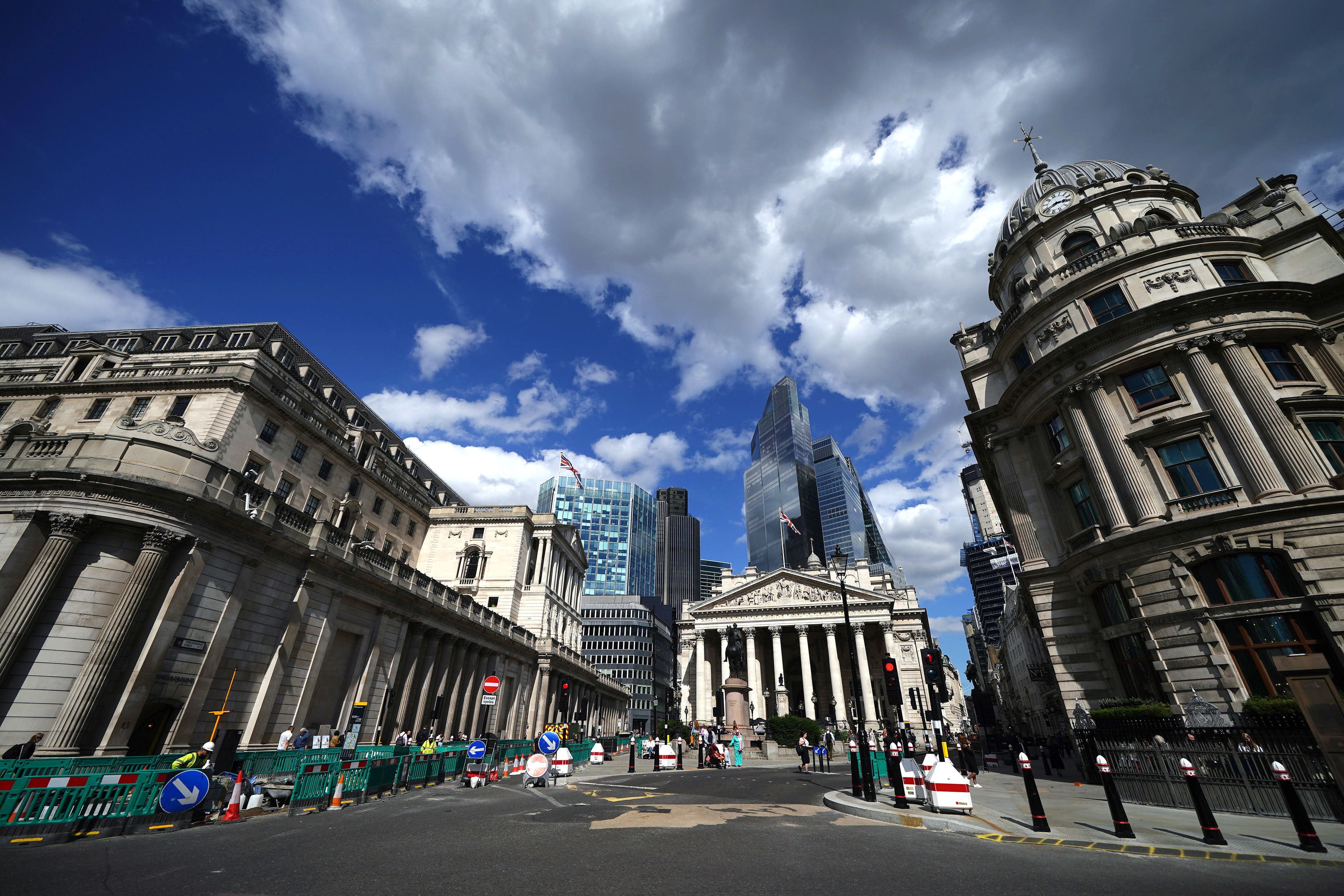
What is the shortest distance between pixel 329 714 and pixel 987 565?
197m

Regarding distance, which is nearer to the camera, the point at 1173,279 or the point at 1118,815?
the point at 1118,815

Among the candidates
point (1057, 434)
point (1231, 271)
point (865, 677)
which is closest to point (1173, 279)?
point (1231, 271)

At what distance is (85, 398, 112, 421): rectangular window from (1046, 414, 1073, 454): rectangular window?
4648 centimetres

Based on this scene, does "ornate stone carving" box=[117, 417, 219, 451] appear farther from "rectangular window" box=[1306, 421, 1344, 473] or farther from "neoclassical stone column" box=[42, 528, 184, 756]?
"rectangular window" box=[1306, 421, 1344, 473]

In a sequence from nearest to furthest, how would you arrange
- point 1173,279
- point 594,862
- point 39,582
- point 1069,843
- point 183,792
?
point 594,862
point 1069,843
point 183,792
point 39,582
point 1173,279

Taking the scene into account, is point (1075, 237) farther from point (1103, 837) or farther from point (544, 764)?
point (544, 764)

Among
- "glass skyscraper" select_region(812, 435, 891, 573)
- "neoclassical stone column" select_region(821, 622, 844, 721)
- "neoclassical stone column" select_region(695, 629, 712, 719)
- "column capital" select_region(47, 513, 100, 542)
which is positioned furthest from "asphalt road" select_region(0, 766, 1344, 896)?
"glass skyscraper" select_region(812, 435, 891, 573)

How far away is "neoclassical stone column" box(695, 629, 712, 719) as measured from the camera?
2482 inches

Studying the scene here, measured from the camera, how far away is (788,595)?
64.3 metres

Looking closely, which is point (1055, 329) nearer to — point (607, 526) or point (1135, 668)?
point (1135, 668)

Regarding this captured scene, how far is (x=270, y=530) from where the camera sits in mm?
19188

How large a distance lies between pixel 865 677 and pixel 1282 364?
5013cm

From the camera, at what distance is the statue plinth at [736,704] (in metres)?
40.5

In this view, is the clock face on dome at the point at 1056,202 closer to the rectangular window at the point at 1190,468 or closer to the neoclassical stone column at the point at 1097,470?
the neoclassical stone column at the point at 1097,470
